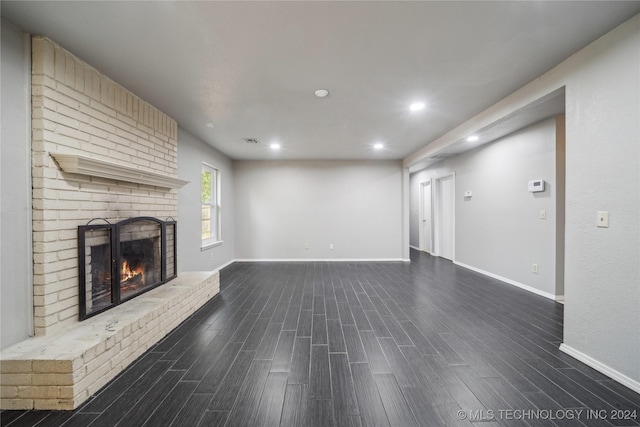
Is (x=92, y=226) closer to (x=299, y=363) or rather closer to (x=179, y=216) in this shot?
(x=179, y=216)

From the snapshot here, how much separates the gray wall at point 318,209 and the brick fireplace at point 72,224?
Result: 320 cm

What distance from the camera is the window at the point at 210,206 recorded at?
4652 mm

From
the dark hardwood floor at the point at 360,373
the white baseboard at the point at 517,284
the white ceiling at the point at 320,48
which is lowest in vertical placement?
the dark hardwood floor at the point at 360,373

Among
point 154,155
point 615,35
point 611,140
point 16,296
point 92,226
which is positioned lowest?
point 16,296

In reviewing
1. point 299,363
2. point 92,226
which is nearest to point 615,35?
point 299,363

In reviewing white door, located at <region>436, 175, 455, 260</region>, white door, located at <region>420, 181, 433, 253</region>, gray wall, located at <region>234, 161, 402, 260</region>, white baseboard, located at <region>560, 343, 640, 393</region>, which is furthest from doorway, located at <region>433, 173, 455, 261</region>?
white baseboard, located at <region>560, 343, 640, 393</region>

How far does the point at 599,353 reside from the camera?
1.78 m

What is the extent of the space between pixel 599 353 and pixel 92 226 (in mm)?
4119

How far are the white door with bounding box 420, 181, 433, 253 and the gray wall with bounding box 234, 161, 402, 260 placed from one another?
1.30 metres

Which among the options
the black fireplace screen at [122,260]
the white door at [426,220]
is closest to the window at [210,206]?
the black fireplace screen at [122,260]

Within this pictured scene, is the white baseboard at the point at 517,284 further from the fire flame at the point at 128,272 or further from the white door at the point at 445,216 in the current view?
the fire flame at the point at 128,272

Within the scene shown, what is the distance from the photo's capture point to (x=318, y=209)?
5777mm

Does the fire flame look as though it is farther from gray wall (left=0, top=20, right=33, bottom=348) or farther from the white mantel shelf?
the white mantel shelf

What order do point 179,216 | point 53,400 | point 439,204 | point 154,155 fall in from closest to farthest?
point 53,400 < point 154,155 < point 179,216 < point 439,204
